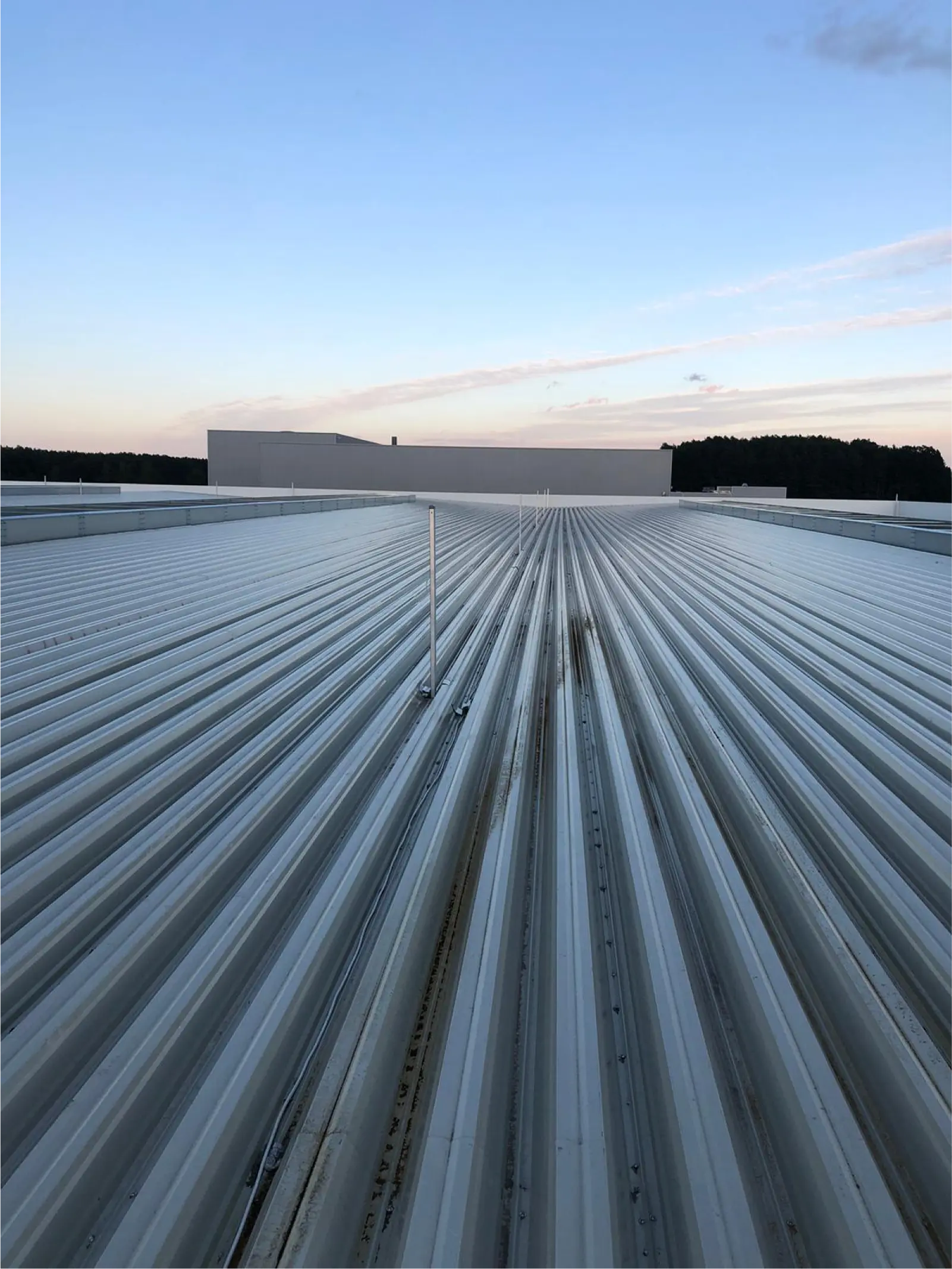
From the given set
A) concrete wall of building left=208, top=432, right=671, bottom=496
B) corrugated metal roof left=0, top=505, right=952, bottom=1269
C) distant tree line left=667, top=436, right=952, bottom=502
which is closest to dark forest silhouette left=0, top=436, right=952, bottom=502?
distant tree line left=667, top=436, right=952, bottom=502

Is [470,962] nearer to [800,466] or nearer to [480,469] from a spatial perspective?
[480,469]

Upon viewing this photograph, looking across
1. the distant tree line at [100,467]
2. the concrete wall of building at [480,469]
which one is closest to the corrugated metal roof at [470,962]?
the concrete wall of building at [480,469]

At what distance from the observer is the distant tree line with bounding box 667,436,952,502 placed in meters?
57.7

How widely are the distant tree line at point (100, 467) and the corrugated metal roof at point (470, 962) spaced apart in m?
52.1

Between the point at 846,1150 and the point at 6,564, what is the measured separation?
8016 millimetres

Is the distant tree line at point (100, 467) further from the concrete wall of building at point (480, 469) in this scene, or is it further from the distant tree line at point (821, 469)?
the distant tree line at point (821, 469)

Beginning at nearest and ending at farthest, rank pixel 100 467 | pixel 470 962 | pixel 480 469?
pixel 470 962, pixel 480 469, pixel 100 467


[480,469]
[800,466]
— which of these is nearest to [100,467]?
[480,469]

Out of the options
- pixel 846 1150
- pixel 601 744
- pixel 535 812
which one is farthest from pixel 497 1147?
pixel 601 744

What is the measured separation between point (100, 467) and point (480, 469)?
35.8m

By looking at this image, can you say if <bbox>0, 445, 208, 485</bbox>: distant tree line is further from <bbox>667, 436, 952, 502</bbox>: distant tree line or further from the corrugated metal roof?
the corrugated metal roof

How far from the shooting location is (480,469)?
113ft

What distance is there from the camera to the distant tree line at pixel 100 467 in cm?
5178

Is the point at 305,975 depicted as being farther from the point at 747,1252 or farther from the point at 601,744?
the point at 601,744
